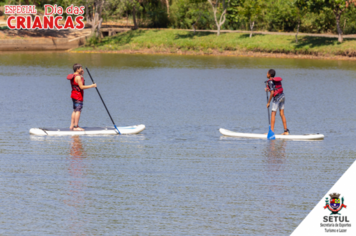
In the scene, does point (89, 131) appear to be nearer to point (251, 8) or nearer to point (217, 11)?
point (251, 8)

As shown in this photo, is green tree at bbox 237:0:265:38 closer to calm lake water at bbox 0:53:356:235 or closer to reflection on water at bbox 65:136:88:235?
calm lake water at bbox 0:53:356:235

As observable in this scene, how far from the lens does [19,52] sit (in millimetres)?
51281

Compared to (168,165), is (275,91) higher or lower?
higher

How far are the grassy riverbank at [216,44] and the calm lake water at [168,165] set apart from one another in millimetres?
26956

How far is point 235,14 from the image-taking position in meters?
60.1

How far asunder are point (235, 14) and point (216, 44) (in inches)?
323

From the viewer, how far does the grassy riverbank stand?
1943 inches

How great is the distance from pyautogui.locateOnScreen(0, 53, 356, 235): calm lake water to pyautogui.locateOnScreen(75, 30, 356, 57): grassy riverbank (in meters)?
27.0

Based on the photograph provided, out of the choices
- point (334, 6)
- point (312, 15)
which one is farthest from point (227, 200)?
point (312, 15)

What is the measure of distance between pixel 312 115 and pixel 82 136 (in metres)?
8.77

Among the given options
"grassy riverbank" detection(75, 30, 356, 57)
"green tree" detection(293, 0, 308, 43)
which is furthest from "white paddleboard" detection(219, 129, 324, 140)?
"green tree" detection(293, 0, 308, 43)

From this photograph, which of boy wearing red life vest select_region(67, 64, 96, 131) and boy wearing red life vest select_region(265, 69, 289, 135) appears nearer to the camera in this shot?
boy wearing red life vest select_region(67, 64, 96, 131)

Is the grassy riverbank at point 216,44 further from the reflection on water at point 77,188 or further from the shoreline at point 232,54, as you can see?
the reflection on water at point 77,188

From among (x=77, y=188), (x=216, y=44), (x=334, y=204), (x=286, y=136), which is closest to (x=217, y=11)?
(x=216, y=44)
